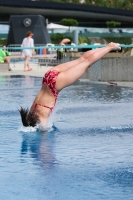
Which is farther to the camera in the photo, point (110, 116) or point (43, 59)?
point (43, 59)

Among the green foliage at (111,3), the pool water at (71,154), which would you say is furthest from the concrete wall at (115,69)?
the green foliage at (111,3)

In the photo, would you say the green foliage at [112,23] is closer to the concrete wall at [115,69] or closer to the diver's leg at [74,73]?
the concrete wall at [115,69]

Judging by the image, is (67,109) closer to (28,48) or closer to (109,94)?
(109,94)

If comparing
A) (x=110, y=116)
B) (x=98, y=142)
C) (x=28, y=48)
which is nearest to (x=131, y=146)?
(x=98, y=142)

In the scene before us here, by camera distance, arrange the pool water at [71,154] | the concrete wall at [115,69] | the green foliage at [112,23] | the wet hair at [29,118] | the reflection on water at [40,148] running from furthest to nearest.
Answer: the green foliage at [112,23] → the concrete wall at [115,69] → the wet hair at [29,118] → the reflection on water at [40,148] → the pool water at [71,154]

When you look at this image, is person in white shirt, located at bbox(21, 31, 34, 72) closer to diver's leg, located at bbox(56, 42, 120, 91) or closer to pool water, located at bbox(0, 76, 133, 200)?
pool water, located at bbox(0, 76, 133, 200)

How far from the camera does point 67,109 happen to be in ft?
33.1

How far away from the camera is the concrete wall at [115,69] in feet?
A: 53.1

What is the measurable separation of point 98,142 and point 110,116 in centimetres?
229

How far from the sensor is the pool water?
4.75 m

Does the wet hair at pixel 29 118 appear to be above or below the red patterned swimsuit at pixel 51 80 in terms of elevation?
below

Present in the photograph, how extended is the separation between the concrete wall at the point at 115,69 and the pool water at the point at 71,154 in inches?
205

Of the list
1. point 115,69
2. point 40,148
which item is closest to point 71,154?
point 40,148

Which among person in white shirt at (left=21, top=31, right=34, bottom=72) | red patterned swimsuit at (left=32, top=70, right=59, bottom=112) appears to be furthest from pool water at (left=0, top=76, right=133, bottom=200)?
person in white shirt at (left=21, top=31, right=34, bottom=72)
